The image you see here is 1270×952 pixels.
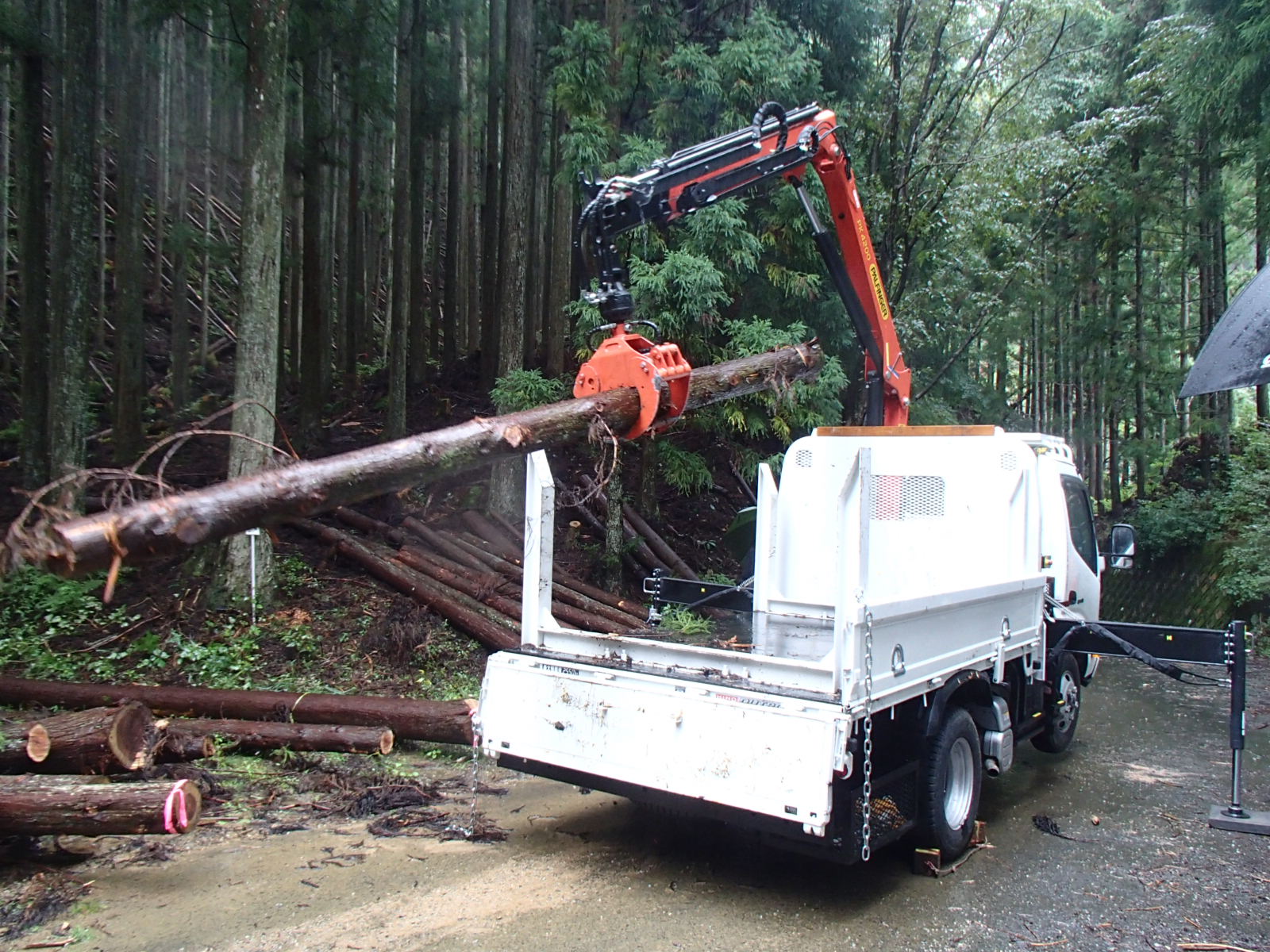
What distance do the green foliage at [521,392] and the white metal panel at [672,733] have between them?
17.3 ft

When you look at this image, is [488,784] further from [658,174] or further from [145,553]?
[658,174]

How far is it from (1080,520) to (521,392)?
575 cm

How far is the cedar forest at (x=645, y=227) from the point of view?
1089 cm

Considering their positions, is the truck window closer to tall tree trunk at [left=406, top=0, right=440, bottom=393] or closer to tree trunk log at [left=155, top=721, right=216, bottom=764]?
tree trunk log at [left=155, top=721, right=216, bottom=764]

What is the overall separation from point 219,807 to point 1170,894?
5596 millimetres

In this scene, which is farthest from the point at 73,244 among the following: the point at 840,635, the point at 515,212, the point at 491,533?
the point at 840,635

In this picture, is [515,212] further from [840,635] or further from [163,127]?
[163,127]

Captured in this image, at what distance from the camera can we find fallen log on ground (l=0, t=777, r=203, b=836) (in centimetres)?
468

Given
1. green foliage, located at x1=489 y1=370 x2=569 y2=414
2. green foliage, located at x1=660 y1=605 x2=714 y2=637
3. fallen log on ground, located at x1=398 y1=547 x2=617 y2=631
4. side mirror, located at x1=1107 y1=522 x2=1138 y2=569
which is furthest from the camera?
green foliage, located at x1=489 y1=370 x2=569 y2=414

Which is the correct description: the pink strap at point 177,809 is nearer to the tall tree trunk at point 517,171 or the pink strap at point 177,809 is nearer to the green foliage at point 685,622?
the green foliage at point 685,622

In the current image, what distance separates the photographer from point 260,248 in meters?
9.44

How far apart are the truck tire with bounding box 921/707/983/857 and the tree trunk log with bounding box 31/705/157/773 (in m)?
4.72

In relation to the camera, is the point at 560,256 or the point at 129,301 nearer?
the point at 129,301

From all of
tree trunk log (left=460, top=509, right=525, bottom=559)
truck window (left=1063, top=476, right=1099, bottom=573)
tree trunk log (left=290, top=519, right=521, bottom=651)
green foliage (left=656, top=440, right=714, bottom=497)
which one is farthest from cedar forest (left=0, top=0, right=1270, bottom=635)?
truck window (left=1063, top=476, right=1099, bottom=573)
